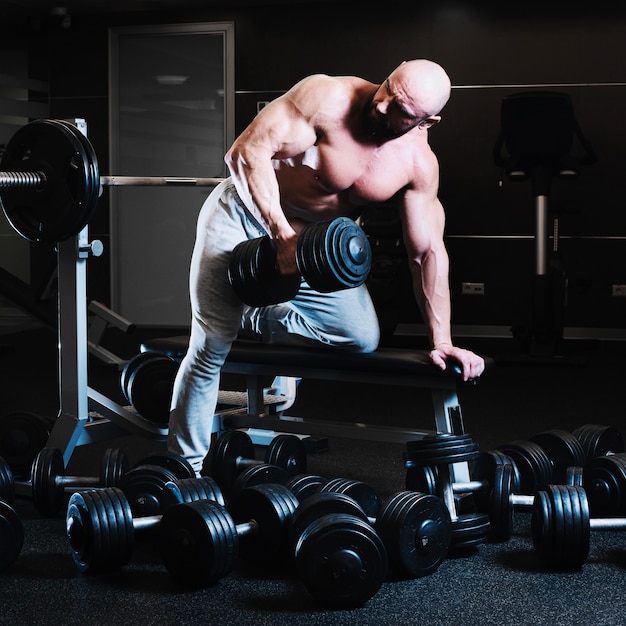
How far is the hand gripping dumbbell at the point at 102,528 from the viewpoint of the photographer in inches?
74.5

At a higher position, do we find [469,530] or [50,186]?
[50,186]

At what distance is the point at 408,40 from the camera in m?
6.38

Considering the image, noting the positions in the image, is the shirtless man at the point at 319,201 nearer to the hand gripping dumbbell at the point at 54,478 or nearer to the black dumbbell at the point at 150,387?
the hand gripping dumbbell at the point at 54,478

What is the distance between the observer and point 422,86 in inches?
87.7

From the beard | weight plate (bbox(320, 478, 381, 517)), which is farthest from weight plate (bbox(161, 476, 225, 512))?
the beard

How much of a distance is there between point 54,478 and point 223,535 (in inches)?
29.2

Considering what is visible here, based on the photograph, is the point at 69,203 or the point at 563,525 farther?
the point at 69,203

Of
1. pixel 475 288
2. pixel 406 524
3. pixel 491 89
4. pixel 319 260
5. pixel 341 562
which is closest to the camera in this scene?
pixel 341 562

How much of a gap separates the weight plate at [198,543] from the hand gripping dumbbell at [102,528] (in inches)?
3.0

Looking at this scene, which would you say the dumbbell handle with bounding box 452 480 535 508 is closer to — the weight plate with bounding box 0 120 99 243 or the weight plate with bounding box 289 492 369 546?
the weight plate with bounding box 289 492 369 546

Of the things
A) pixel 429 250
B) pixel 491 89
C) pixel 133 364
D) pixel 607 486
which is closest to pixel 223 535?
pixel 607 486

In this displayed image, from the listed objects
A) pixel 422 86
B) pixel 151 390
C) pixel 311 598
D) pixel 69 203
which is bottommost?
pixel 311 598

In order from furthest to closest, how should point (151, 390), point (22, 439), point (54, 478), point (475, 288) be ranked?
point (475, 288) → point (151, 390) → point (22, 439) → point (54, 478)

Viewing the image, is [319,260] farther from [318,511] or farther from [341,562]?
[341,562]
